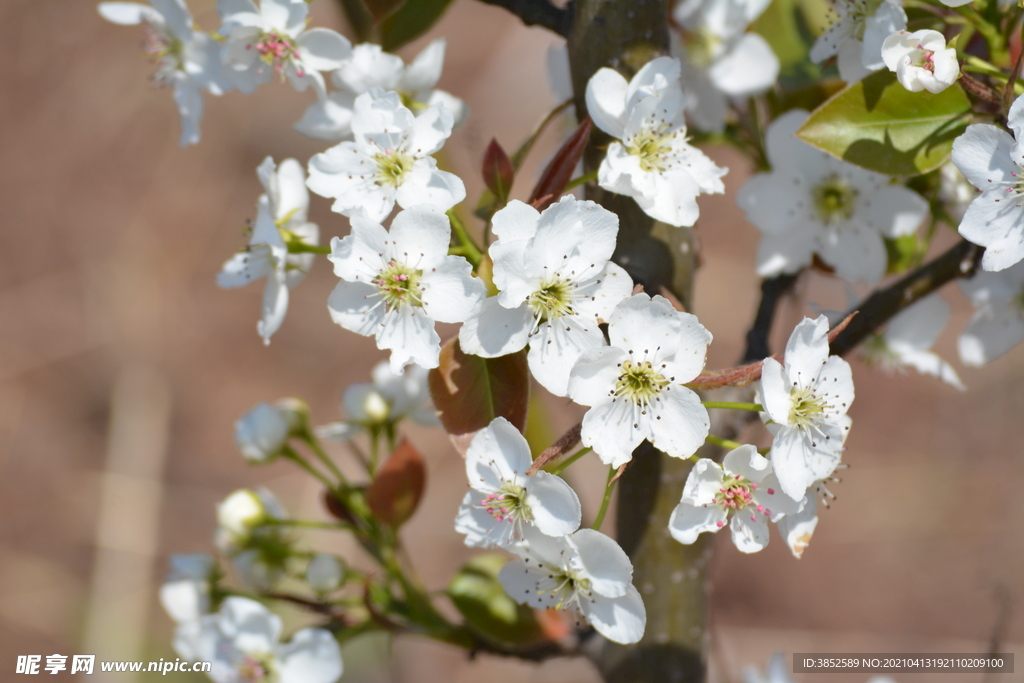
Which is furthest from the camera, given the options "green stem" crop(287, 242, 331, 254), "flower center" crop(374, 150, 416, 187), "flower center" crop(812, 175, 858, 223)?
"flower center" crop(812, 175, 858, 223)

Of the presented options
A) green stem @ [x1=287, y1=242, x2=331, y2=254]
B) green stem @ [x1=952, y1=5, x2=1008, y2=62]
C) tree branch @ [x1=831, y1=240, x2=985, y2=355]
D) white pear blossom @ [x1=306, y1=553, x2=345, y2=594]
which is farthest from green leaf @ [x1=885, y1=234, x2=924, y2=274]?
white pear blossom @ [x1=306, y1=553, x2=345, y2=594]

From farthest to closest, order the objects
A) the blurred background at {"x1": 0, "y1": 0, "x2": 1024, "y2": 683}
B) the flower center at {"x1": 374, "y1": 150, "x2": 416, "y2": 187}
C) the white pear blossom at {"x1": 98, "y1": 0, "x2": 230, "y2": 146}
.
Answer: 1. the blurred background at {"x1": 0, "y1": 0, "x2": 1024, "y2": 683}
2. the white pear blossom at {"x1": 98, "y1": 0, "x2": 230, "y2": 146}
3. the flower center at {"x1": 374, "y1": 150, "x2": 416, "y2": 187}

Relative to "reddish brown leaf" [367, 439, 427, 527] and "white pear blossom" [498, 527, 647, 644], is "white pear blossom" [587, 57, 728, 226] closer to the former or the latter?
"white pear blossom" [498, 527, 647, 644]

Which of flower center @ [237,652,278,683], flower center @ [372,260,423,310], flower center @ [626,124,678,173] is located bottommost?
flower center @ [237,652,278,683]

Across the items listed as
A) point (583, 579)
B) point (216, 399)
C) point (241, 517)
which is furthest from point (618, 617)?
point (216, 399)

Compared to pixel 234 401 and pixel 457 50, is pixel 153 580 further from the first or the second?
pixel 457 50

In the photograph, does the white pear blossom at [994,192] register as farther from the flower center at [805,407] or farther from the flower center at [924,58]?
the flower center at [805,407]

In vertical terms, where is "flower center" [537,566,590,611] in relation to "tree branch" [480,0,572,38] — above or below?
below
